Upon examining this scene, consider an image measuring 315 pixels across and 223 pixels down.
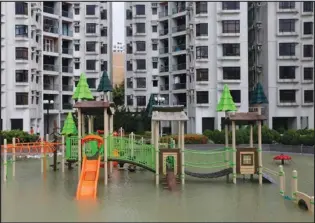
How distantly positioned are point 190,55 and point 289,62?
9.74m

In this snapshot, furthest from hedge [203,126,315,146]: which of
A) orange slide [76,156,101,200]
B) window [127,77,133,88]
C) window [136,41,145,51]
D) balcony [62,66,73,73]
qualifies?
balcony [62,66,73,73]

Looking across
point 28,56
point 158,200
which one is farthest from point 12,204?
point 28,56

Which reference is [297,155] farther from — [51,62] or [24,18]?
[51,62]

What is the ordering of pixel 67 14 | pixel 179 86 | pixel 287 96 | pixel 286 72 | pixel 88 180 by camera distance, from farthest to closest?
1. pixel 67 14
2. pixel 179 86
3. pixel 287 96
4. pixel 286 72
5. pixel 88 180

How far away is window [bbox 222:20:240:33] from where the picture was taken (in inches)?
A: 1575

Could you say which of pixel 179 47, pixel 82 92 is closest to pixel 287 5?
pixel 179 47

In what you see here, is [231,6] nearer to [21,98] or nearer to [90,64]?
[90,64]

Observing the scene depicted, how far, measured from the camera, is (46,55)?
1854 inches

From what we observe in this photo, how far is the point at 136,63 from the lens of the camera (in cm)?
5191

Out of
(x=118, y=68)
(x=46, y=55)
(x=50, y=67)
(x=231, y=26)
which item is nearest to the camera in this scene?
(x=231, y=26)

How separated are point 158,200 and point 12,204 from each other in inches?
174

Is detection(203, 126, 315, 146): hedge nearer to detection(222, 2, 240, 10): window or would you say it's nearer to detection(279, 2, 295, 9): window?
detection(222, 2, 240, 10): window

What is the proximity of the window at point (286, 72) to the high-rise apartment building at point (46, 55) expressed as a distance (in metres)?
21.8

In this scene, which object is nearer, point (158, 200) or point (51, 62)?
point (158, 200)
